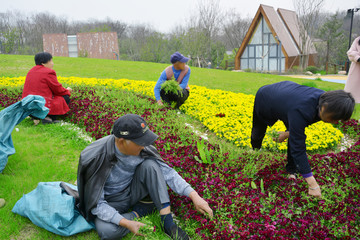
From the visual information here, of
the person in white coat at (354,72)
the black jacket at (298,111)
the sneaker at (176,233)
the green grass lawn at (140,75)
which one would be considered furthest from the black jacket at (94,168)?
the green grass lawn at (140,75)

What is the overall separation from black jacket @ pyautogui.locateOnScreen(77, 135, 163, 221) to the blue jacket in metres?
1.69

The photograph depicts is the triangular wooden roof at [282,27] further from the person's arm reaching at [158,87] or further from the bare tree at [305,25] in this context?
the person's arm reaching at [158,87]

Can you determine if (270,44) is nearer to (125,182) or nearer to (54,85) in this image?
(54,85)

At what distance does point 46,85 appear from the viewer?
585 cm

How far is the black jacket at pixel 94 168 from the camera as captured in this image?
103 inches

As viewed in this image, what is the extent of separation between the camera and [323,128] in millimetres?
5645

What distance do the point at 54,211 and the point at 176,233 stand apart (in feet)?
4.00

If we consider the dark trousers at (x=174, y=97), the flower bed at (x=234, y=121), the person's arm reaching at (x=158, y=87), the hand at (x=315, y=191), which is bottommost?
the hand at (x=315, y=191)

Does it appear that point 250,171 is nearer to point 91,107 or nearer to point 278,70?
point 91,107

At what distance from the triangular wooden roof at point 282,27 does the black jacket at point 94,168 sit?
2744 centimetres

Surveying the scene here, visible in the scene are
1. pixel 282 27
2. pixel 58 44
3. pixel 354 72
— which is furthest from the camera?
pixel 58 44

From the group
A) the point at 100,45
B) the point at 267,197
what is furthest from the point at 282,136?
the point at 100,45

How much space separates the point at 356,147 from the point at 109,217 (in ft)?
13.9

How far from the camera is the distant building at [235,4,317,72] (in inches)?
1082
